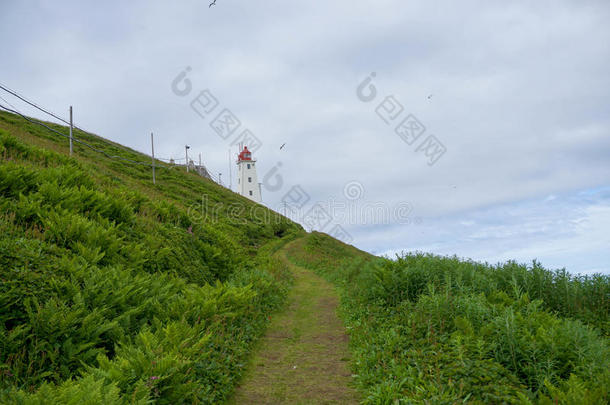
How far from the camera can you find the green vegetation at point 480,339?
4.74 meters

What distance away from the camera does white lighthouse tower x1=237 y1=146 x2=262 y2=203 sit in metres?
68.0

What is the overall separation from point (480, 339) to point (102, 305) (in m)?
6.59

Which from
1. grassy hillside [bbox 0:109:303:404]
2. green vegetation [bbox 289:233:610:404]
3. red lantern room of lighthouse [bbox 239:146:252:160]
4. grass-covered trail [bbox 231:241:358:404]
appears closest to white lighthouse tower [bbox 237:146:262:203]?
red lantern room of lighthouse [bbox 239:146:252:160]

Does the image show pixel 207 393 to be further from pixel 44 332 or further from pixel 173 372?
pixel 44 332

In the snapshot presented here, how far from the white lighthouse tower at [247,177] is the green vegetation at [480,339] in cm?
5892

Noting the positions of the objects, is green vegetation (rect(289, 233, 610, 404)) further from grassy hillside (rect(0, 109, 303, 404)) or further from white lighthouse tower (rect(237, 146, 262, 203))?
white lighthouse tower (rect(237, 146, 262, 203))

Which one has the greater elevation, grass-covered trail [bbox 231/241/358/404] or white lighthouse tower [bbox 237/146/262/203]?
white lighthouse tower [bbox 237/146/262/203]

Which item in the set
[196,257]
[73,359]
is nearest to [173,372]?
[73,359]

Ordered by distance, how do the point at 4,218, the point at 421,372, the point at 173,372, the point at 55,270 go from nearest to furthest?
the point at 173,372 → the point at 421,372 → the point at 55,270 → the point at 4,218

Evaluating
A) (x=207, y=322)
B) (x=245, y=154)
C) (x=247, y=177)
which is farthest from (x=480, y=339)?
(x=245, y=154)

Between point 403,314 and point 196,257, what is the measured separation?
322 inches

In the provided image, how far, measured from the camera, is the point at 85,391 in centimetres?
378

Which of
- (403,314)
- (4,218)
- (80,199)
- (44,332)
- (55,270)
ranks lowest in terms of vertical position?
(403,314)

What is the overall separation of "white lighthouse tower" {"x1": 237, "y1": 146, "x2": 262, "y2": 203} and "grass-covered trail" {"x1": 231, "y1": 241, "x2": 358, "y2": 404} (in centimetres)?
5649
